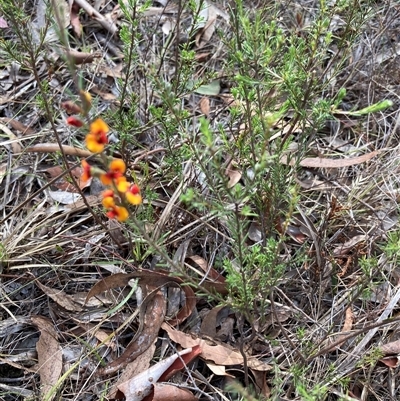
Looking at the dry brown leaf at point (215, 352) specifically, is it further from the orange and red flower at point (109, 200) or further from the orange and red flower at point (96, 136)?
the orange and red flower at point (96, 136)

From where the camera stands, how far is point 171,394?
224cm

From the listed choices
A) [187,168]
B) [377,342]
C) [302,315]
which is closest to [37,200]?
[187,168]

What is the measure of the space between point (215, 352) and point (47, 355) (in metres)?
0.76

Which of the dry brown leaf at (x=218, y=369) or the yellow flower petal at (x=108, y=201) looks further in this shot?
the dry brown leaf at (x=218, y=369)

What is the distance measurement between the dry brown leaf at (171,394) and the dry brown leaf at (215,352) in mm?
175

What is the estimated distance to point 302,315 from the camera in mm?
2486

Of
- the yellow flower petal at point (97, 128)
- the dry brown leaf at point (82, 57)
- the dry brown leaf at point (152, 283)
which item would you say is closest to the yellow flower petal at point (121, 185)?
the yellow flower petal at point (97, 128)

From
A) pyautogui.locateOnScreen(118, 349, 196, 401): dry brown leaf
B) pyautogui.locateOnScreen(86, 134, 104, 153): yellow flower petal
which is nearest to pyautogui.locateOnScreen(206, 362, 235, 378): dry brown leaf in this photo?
pyautogui.locateOnScreen(118, 349, 196, 401): dry brown leaf

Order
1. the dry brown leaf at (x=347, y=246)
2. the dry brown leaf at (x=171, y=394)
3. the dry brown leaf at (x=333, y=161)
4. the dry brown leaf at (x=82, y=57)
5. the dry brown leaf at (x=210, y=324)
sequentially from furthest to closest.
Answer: the dry brown leaf at (x=82, y=57) → the dry brown leaf at (x=333, y=161) → the dry brown leaf at (x=347, y=246) → the dry brown leaf at (x=210, y=324) → the dry brown leaf at (x=171, y=394)

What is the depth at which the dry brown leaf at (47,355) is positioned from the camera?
2.36m

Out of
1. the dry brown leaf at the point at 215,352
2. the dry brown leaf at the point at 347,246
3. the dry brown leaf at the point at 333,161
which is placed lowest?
the dry brown leaf at the point at 215,352

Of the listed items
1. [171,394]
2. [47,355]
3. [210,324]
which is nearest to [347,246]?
[210,324]

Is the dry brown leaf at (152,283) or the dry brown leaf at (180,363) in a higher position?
the dry brown leaf at (152,283)

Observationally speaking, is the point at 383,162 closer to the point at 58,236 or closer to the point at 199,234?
the point at 199,234
